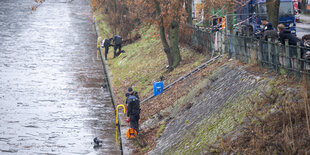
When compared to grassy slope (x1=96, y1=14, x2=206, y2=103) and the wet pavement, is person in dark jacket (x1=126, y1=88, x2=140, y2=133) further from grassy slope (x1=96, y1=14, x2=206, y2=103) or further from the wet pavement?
grassy slope (x1=96, y1=14, x2=206, y2=103)

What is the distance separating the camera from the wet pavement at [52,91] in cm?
1460

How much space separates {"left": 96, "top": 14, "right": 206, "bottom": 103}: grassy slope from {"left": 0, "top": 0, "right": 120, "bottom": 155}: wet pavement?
1.03 m

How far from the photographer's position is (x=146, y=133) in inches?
554

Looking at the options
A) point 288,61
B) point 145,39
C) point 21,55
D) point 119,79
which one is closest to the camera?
point 288,61

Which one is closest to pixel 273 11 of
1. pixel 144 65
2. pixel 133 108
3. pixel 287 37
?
pixel 287 37

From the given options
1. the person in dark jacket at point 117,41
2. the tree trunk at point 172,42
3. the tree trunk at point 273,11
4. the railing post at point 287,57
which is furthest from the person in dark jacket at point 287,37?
the person in dark jacket at point 117,41

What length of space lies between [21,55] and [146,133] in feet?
66.3

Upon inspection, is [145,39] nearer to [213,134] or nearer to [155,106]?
[155,106]

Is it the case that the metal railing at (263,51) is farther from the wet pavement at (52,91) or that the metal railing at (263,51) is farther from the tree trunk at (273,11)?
the wet pavement at (52,91)

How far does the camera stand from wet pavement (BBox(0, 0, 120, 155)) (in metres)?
14.6

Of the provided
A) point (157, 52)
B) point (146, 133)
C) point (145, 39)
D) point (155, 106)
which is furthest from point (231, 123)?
point (145, 39)

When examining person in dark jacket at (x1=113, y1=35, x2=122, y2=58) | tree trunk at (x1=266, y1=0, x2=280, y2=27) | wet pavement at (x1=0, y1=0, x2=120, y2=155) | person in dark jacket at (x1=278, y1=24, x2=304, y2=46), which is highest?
tree trunk at (x1=266, y1=0, x2=280, y2=27)

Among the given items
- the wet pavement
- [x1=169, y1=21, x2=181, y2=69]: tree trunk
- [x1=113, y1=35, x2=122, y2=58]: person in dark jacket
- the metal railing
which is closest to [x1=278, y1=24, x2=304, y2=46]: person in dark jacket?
the metal railing

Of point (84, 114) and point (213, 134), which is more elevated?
point (213, 134)
